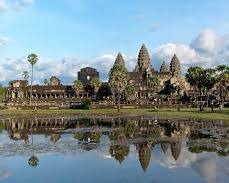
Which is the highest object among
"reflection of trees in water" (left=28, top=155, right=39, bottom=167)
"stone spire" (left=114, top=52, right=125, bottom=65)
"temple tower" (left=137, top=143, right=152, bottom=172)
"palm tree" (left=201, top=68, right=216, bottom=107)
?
"stone spire" (left=114, top=52, right=125, bottom=65)

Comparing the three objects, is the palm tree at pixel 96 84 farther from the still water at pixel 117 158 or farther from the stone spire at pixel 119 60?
the still water at pixel 117 158

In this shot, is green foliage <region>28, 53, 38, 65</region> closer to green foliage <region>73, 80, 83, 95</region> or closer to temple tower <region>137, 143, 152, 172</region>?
green foliage <region>73, 80, 83, 95</region>

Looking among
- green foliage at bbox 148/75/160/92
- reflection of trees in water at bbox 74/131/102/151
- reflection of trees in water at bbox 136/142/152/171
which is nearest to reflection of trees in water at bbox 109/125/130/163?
reflection of trees in water at bbox 136/142/152/171

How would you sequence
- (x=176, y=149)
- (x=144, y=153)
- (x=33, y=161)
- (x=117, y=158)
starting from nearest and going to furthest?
(x=33, y=161) < (x=117, y=158) < (x=144, y=153) < (x=176, y=149)

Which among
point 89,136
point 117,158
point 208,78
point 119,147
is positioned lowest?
point 117,158

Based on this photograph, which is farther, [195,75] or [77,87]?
Result: [77,87]

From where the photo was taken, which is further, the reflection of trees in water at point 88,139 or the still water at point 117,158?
the reflection of trees in water at point 88,139

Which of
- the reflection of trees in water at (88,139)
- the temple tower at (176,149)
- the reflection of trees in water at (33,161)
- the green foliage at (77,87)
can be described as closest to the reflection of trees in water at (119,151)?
the reflection of trees in water at (88,139)

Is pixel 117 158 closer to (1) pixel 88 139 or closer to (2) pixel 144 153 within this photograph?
(2) pixel 144 153

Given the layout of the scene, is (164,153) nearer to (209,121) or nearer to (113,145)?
(113,145)

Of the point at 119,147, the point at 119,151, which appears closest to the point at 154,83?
the point at 119,147

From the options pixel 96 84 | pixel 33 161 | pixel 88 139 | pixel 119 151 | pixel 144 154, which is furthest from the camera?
pixel 96 84

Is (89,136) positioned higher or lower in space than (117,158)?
higher

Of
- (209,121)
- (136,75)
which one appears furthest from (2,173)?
(136,75)
